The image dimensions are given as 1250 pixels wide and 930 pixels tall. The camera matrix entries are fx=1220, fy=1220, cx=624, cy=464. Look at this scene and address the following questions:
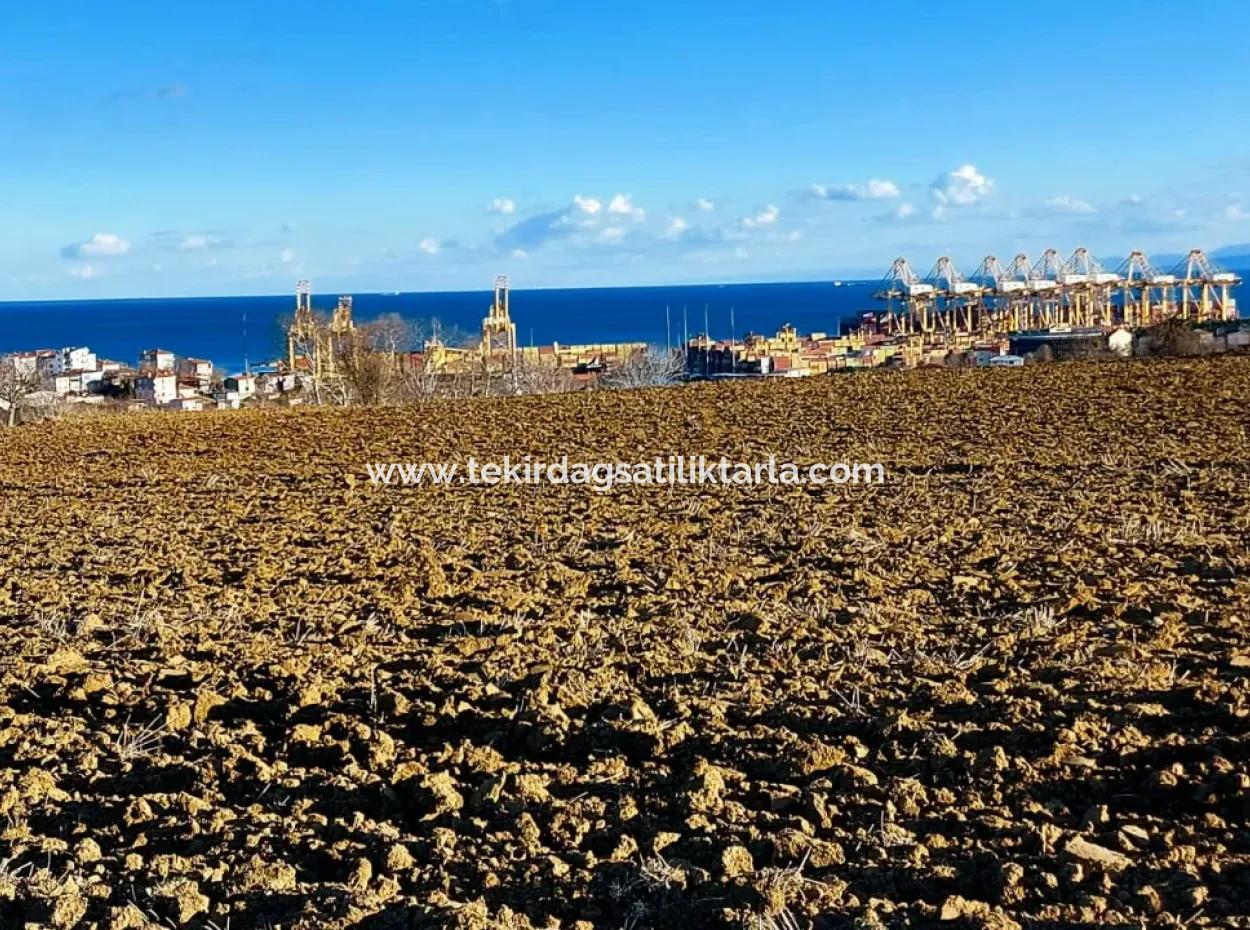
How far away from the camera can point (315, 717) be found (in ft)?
19.0

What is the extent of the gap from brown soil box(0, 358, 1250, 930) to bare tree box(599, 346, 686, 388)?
1367 inches

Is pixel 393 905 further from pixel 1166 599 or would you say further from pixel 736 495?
pixel 736 495

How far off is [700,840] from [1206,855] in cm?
172

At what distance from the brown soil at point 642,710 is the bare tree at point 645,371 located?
34.7 meters

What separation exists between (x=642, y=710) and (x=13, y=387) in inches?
1174

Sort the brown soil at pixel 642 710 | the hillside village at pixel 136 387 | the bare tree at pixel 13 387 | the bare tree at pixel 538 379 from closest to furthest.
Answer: the brown soil at pixel 642 710 → the bare tree at pixel 13 387 → the hillside village at pixel 136 387 → the bare tree at pixel 538 379

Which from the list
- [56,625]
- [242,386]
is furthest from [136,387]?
[56,625]

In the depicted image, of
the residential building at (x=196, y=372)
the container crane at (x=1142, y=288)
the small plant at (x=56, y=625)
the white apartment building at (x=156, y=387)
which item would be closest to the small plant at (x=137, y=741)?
the small plant at (x=56, y=625)

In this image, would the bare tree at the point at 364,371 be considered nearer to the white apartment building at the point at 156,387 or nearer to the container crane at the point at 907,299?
the white apartment building at the point at 156,387

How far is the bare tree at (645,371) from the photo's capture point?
4703 cm

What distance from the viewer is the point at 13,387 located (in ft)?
101
